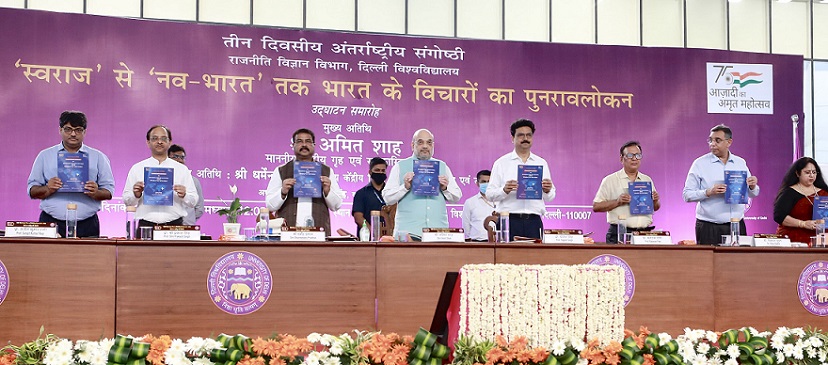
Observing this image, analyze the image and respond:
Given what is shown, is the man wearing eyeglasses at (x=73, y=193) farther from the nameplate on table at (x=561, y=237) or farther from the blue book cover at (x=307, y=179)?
the nameplate on table at (x=561, y=237)

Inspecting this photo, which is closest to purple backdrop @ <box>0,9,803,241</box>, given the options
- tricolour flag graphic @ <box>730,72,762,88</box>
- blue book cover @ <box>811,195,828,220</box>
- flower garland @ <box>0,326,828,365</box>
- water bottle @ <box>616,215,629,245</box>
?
tricolour flag graphic @ <box>730,72,762,88</box>

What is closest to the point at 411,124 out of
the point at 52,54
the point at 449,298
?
the point at 52,54

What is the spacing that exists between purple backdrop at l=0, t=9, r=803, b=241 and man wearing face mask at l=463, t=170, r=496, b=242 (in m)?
0.16

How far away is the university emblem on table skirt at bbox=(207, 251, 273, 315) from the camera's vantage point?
4.08 metres

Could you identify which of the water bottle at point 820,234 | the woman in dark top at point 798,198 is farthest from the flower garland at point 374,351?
the woman in dark top at point 798,198

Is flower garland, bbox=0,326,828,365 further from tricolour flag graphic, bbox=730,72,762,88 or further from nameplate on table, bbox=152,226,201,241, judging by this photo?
tricolour flag graphic, bbox=730,72,762,88

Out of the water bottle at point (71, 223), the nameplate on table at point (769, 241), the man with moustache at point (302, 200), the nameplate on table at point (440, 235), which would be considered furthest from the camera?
the man with moustache at point (302, 200)

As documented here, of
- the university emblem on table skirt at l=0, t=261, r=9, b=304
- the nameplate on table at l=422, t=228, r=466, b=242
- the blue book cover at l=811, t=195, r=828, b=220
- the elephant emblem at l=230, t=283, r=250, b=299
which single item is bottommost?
the elephant emblem at l=230, t=283, r=250, b=299

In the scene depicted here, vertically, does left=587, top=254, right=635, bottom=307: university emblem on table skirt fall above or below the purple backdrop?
below

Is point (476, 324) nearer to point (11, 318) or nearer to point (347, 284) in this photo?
point (347, 284)

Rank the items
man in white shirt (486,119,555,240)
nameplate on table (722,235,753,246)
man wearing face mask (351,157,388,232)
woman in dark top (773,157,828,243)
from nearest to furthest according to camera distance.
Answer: nameplate on table (722,235,753,246) < man in white shirt (486,119,555,240) < woman in dark top (773,157,828,243) < man wearing face mask (351,157,388,232)

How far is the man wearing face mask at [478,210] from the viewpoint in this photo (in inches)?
303

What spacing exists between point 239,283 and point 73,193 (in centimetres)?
219

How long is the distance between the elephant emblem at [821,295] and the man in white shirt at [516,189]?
1672mm
